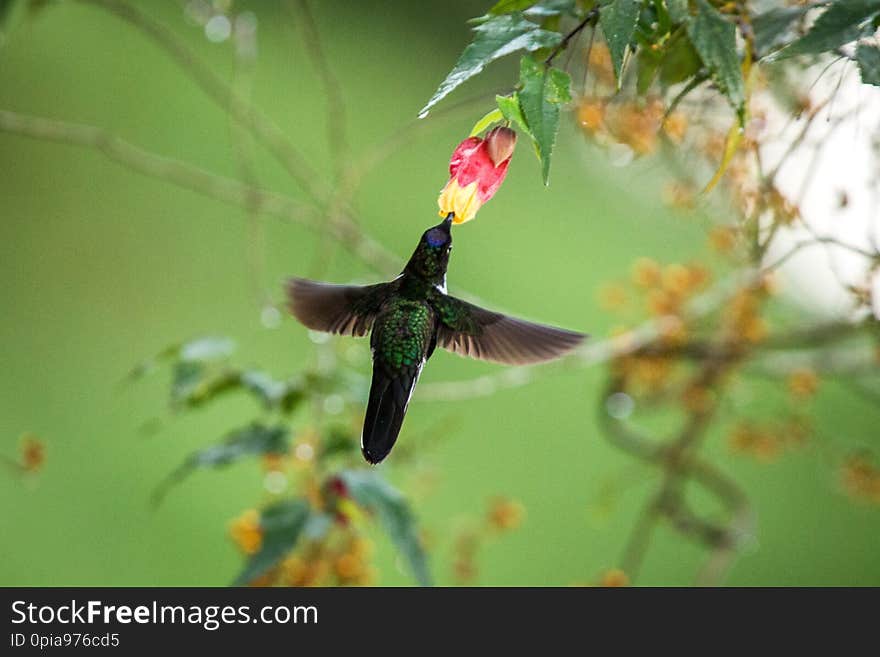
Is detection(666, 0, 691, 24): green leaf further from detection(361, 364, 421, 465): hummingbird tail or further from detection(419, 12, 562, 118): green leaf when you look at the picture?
detection(361, 364, 421, 465): hummingbird tail

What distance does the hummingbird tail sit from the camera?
0.59 meters

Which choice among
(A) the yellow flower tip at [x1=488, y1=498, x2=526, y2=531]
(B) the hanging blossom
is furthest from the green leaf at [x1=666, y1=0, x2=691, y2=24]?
(A) the yellow flower tip at [x1=488, y1=498, x2=526, y2=531]

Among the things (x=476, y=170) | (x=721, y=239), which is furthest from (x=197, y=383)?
(x=721, y=239)

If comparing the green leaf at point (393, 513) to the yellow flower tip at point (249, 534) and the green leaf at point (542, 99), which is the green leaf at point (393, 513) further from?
the green leaf at point (542, 99)

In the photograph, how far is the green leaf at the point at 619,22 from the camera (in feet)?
1.62

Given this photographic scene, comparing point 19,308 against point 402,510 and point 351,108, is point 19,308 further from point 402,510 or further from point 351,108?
point 402,510

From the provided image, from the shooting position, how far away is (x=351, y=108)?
3.48 m

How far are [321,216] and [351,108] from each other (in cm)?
232

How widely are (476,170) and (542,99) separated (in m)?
0.06

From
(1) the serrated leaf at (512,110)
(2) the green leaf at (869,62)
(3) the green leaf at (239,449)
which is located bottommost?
(1) the serrated leaf at (512,110)

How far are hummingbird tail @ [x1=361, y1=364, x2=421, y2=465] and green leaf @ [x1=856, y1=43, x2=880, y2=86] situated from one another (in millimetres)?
309

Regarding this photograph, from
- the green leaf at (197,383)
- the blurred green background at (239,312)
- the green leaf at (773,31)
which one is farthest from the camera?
the blurred green background at (239,312)

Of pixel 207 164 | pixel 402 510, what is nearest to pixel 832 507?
pixel 207 164

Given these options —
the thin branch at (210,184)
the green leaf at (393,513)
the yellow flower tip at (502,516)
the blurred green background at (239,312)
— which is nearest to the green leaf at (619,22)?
the green leaf at (393,513)
